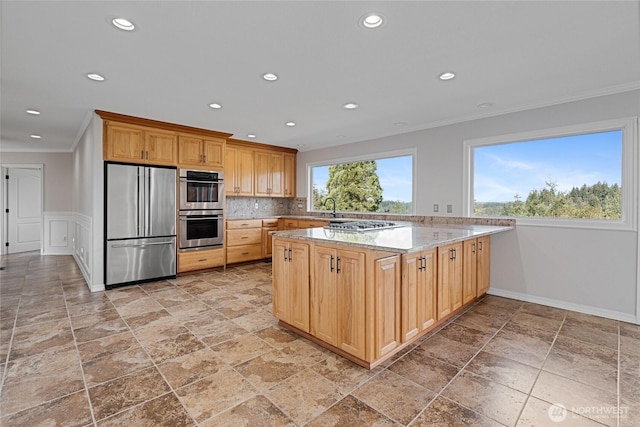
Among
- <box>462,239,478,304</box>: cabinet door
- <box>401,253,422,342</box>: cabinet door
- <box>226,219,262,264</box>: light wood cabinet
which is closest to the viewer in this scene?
<box>401,253,422,342</box>: cabinet door

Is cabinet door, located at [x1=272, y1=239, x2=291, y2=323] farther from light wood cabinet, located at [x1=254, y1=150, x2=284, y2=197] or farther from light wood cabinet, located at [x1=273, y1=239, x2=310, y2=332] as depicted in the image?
light wood cabinet, located at [x1=254, y1=150, x2=284, y2=197]

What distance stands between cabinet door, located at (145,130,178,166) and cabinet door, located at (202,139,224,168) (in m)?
0.49

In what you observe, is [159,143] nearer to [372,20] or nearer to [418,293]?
[372,20]

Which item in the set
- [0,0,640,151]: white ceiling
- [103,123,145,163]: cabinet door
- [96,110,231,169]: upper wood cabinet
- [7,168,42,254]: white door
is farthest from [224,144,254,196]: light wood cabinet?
[7,168,42,254]: white door

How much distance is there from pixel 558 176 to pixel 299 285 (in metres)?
3.37

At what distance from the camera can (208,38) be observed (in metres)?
2.21

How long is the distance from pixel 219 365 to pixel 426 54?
294 centimetres

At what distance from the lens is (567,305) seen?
3438 millimetres

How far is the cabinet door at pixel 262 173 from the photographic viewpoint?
6254 mm

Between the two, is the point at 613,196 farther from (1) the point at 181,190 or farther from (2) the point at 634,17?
(1) the point at 181,190

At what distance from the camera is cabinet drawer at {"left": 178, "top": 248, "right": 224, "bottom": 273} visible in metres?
4.87

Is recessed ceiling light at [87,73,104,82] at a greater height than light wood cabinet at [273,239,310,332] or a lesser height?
greater

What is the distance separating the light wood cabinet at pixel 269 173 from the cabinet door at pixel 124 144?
7.43ft

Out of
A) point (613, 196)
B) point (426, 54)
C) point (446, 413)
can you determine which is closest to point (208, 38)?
point (426, 54)
